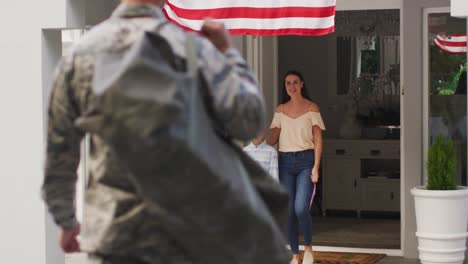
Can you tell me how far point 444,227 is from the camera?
31.4ft

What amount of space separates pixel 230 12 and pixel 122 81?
5.84 m

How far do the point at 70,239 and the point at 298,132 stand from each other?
6688mm

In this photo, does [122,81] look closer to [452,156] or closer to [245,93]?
[245,93]

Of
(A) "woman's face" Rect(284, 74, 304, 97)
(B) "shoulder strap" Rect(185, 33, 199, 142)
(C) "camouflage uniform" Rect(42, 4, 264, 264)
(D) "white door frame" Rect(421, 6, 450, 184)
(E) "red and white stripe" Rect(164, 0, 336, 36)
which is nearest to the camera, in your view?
(B) "shoulder strap" Rect(185, 33, 199, 142)

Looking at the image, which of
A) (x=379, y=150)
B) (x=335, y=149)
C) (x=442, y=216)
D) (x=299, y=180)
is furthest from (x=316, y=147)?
(x=335, y=149)

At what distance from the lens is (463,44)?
10586 millimetres

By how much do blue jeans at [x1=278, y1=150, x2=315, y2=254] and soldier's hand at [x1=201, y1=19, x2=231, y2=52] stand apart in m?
6.57

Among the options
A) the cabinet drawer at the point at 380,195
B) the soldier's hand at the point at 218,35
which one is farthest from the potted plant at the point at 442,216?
the soldier's hand at the point at 218,35

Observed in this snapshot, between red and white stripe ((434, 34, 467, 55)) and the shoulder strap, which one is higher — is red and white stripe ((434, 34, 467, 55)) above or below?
above

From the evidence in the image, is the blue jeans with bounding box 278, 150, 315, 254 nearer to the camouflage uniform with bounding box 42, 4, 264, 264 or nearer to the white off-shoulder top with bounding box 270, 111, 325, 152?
the white off-shoulder top with bounding box 270, 111, 325, 152

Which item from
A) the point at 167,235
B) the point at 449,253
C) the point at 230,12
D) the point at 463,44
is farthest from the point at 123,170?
the point at 463,44

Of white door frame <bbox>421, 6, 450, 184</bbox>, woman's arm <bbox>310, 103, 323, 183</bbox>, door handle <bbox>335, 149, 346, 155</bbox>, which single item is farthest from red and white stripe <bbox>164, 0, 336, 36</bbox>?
door handle <bbox>335, 149, 346, 155</bbox>

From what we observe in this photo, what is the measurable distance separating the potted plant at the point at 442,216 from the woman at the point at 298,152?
1014mm

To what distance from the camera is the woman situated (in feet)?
32.9
